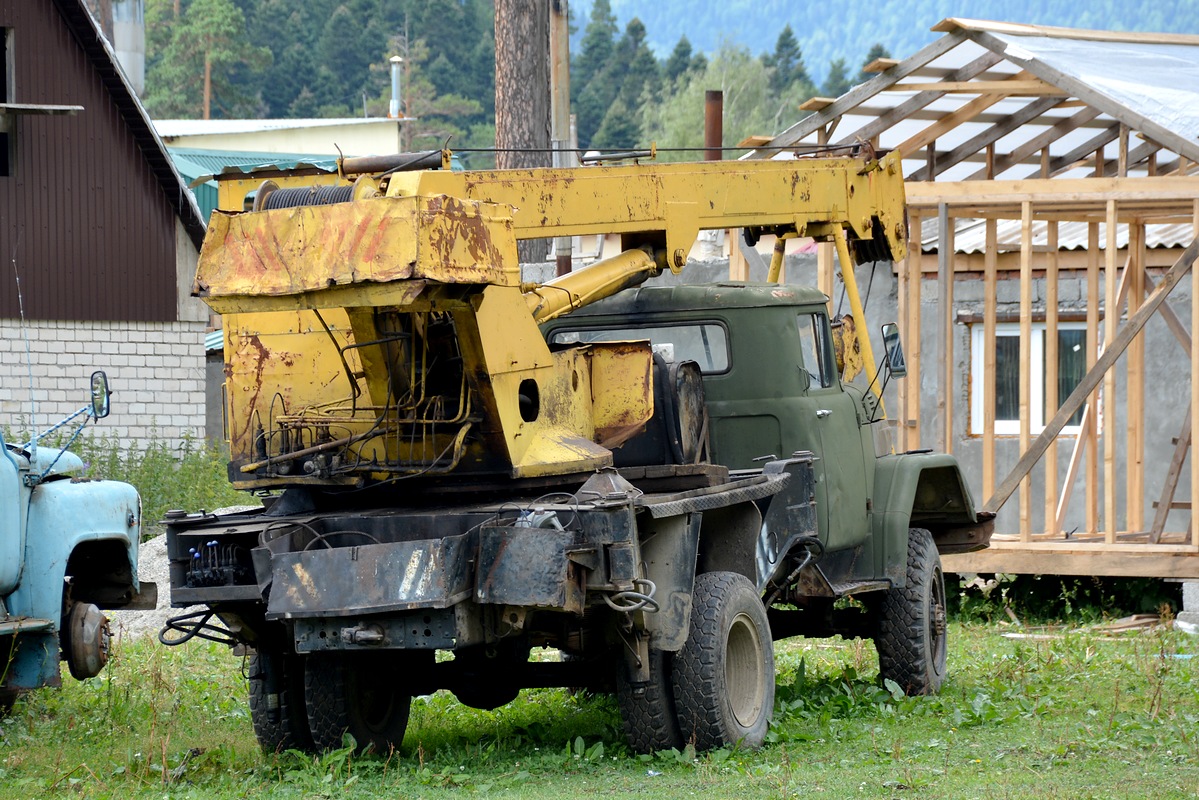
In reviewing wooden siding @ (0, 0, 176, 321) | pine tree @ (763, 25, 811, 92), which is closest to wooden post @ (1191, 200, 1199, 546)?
wooden siding @ (0, 0, 176, 321)

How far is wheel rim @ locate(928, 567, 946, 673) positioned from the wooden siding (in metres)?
13.8

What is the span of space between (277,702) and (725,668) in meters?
2.15

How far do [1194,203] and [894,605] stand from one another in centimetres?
502

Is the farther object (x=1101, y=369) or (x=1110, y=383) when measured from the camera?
(x=1110, y=383)

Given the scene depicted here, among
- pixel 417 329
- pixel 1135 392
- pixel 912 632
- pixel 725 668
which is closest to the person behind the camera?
pixel 417 329

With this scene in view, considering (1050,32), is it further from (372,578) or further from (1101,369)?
(372,578)

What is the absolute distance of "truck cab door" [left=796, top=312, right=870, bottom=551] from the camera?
9.34 m

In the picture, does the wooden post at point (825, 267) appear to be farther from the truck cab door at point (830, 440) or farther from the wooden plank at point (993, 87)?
the truck cab door at point (830, 440)

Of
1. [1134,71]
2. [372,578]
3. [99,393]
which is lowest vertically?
[372,578]

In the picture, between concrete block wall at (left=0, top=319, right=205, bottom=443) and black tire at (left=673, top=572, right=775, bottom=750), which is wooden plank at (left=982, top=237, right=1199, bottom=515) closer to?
black tire at (left=673, top=572, right=775, bottom=750)

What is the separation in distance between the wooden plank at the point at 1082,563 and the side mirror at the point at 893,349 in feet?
10.9

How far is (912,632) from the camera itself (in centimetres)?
998

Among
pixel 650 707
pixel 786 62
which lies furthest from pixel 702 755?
pixel 786 62

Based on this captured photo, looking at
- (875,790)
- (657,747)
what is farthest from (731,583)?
(875,790)
